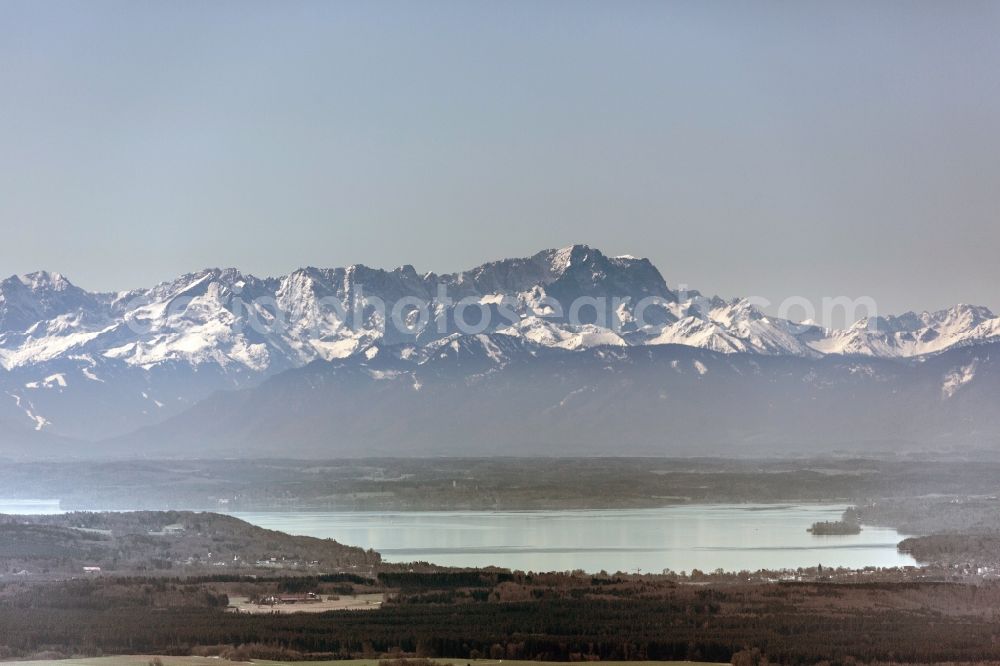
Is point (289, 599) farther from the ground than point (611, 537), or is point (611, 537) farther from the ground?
point (611, 537)

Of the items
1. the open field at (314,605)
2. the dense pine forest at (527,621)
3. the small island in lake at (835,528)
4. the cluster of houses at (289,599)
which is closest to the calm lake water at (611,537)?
the small island in lake at (835,528)

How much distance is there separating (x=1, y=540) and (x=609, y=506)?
85625 mm

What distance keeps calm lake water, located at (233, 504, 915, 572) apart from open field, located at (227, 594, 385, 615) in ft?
59.9

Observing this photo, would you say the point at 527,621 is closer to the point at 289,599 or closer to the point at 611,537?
the point at 289,599

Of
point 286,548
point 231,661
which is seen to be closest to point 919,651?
point 231,661

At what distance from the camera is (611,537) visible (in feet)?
465

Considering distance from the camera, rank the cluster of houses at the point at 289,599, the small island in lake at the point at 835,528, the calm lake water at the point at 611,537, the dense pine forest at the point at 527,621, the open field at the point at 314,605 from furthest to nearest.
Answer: the small island in lake at the point at 835,528 < the calm lake water at the point at 611,537 < the cluster of houses at the point at 289,599 < the open field at the point at 314,605 < the dense pine forest at the point at 527,621

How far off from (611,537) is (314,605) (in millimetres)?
52077

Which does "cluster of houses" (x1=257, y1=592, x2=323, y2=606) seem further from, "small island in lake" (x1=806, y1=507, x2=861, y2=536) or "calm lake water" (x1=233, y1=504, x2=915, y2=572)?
"small island in lake" (x1=806, y1=507, x2=861, y2=536)

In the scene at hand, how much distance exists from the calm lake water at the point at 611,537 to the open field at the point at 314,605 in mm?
18270

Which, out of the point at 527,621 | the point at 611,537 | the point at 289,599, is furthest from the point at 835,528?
the point at 527,621

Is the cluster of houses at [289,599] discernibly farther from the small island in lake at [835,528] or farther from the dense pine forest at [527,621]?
the small island in lake at [835,528]

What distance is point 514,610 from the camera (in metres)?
89.0

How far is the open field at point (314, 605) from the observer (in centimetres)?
9000
